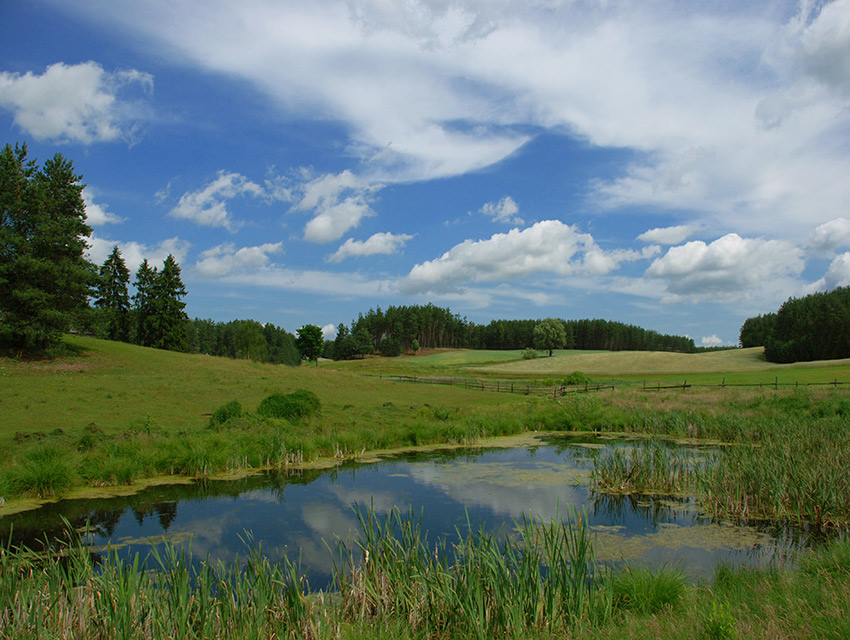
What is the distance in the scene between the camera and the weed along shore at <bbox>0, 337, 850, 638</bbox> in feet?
20.2

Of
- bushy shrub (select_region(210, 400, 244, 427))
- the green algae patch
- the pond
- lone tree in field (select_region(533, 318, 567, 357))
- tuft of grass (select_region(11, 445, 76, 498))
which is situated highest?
lone tree in field (select_region(533, 318, 567, 357))

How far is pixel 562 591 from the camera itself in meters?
6.77

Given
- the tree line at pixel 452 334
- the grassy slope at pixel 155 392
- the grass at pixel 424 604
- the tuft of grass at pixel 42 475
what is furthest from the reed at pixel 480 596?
the tree line at pixel 452 334

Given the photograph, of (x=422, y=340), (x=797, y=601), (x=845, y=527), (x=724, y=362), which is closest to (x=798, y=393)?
(x=845, y=527)

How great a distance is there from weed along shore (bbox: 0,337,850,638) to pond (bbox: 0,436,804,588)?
1.41 feet

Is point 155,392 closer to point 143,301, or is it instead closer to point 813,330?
point 143,301

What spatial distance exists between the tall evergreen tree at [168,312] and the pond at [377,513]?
210 feet

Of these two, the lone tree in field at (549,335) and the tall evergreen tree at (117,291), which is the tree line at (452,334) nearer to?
the lone tree in field at (549,335)

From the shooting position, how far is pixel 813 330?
3492 inches

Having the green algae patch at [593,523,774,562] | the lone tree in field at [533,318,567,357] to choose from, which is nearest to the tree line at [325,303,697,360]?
the lone tree in field at [533,318,567,357]

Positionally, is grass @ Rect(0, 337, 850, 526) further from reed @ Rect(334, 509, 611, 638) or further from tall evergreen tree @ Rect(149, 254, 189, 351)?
tall evergreen tree @ Rect(149, 254, 189, 351)

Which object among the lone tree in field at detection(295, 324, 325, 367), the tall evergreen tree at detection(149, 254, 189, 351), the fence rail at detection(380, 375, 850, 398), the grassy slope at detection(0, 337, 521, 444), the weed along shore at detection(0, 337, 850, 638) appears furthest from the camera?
the lone tree in field at detection(295, 324, 325, 367)

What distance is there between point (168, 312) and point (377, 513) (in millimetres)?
71154

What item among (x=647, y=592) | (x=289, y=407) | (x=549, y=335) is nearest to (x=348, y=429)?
(x=289, y=407)
